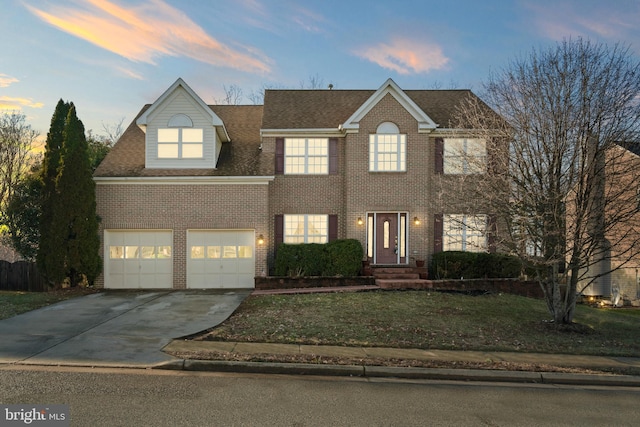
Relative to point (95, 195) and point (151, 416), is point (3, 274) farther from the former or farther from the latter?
point (151, 416)

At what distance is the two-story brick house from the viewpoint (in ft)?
55.4

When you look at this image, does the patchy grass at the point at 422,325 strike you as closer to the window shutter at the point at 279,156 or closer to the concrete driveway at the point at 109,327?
the concrete driveway at the point at 109,327

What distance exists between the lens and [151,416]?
5121 millimetres

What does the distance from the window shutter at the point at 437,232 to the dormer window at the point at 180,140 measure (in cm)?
1017

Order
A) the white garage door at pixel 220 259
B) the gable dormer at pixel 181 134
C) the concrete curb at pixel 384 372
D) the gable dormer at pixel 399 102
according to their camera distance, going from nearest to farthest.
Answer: the concrete curb at pixel 384 372
the white garage door at pixel 220 259
the gable dormer at pixel 181 134
the gable dormer at pixel 399 102

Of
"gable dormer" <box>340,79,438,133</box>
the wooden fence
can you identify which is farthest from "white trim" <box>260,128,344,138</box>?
the wooden fence

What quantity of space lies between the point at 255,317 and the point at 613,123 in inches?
393

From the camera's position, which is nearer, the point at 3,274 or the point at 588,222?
the point at 588,222

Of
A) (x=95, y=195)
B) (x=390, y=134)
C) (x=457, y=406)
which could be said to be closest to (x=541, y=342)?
(x=457, y=406)

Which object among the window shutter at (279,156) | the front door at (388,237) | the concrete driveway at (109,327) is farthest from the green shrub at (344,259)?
the window shutter at (279,156)

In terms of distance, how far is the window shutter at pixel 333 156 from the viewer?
18.2 metres

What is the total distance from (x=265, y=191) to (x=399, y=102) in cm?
665

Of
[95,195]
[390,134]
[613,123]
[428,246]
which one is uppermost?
[390,134]

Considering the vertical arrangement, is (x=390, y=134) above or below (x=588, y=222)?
above
